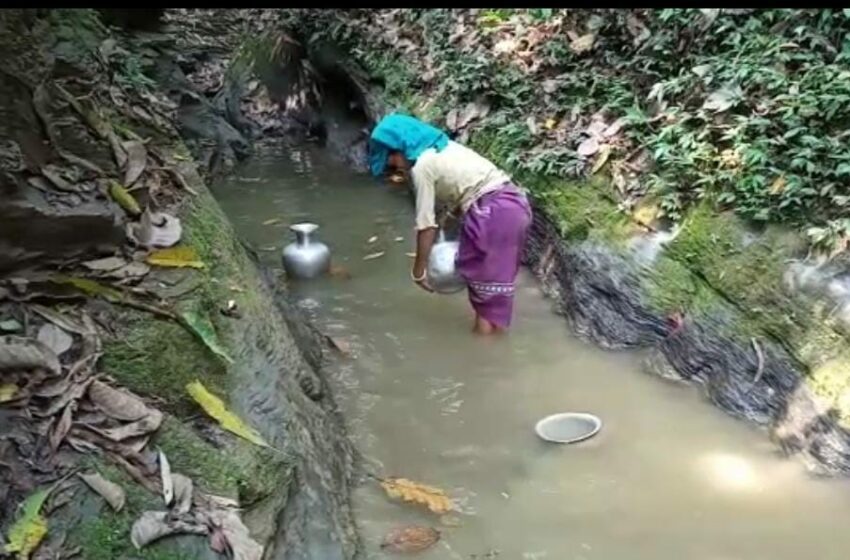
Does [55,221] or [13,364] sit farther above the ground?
[55,221]

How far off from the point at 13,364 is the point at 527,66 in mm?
6271

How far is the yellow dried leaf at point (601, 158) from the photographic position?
6.60 metres

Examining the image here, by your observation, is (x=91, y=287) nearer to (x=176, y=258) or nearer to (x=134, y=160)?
(x=176, y=258)

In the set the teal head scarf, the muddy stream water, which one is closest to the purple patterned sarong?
the muddy stream water

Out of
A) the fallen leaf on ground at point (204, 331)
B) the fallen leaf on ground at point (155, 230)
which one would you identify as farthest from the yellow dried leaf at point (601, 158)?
the fallen leaf on ground at point (204, 331)

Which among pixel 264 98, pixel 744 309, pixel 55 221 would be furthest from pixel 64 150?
pixel 264 98

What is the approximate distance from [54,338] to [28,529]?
876 millimetres

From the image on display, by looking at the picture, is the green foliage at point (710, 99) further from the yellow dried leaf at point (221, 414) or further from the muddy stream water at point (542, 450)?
the yellow dried leaf at point (221, 414)

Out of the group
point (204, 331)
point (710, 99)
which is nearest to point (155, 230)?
point (204, 331)

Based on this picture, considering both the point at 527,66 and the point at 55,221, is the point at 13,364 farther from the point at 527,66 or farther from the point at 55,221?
the point at 527,66

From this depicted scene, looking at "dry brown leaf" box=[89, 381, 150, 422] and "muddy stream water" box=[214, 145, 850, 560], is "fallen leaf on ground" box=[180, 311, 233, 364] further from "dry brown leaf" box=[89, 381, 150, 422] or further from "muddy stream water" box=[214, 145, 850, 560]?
"muddy stream water" box=[214, 145, 850, 560]

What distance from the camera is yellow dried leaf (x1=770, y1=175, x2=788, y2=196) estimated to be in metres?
5.17

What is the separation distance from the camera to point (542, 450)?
4.75 meters

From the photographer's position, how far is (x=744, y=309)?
5102mm
